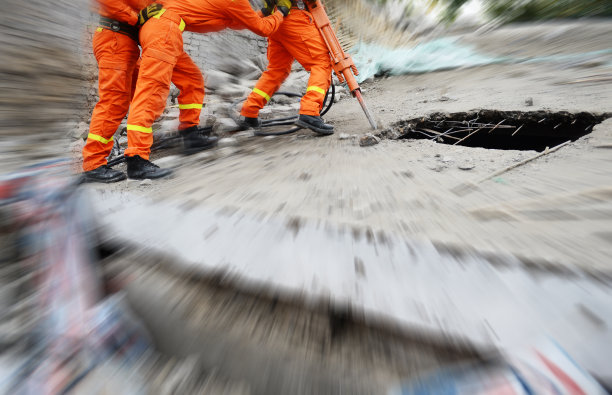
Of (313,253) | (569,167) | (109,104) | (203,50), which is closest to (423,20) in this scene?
(203,50)

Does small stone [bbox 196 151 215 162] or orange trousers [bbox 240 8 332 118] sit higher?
orange trousers [bbox 240 8 332 118]

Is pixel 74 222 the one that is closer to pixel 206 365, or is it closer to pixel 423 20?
pixel 206 365

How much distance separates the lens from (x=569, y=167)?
105 centimetres

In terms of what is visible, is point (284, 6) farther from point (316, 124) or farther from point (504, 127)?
point (504, 127)

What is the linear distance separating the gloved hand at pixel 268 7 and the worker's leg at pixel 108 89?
0.88 metres

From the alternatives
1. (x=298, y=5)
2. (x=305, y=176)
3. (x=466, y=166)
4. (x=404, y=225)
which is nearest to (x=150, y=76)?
(x=305, y=176)

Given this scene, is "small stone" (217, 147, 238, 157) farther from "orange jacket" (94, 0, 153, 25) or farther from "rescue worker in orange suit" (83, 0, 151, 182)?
"orange jacket" (94, 0, 153, 25)

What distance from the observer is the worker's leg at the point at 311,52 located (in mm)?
2125

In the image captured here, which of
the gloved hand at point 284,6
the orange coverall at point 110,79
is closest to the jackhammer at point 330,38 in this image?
the gloved hand at point 284,6

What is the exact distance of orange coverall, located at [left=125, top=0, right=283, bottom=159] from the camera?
1.57 meters

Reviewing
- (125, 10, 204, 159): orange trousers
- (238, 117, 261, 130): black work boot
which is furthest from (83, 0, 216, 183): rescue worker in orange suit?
(238, 117, 261, 130): black work boot

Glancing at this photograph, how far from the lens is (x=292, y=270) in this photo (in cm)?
70

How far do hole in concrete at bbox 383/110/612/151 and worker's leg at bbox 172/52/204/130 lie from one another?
151 cm

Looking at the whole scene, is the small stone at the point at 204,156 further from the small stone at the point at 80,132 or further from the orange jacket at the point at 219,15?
the small stone at the point at 80,132
